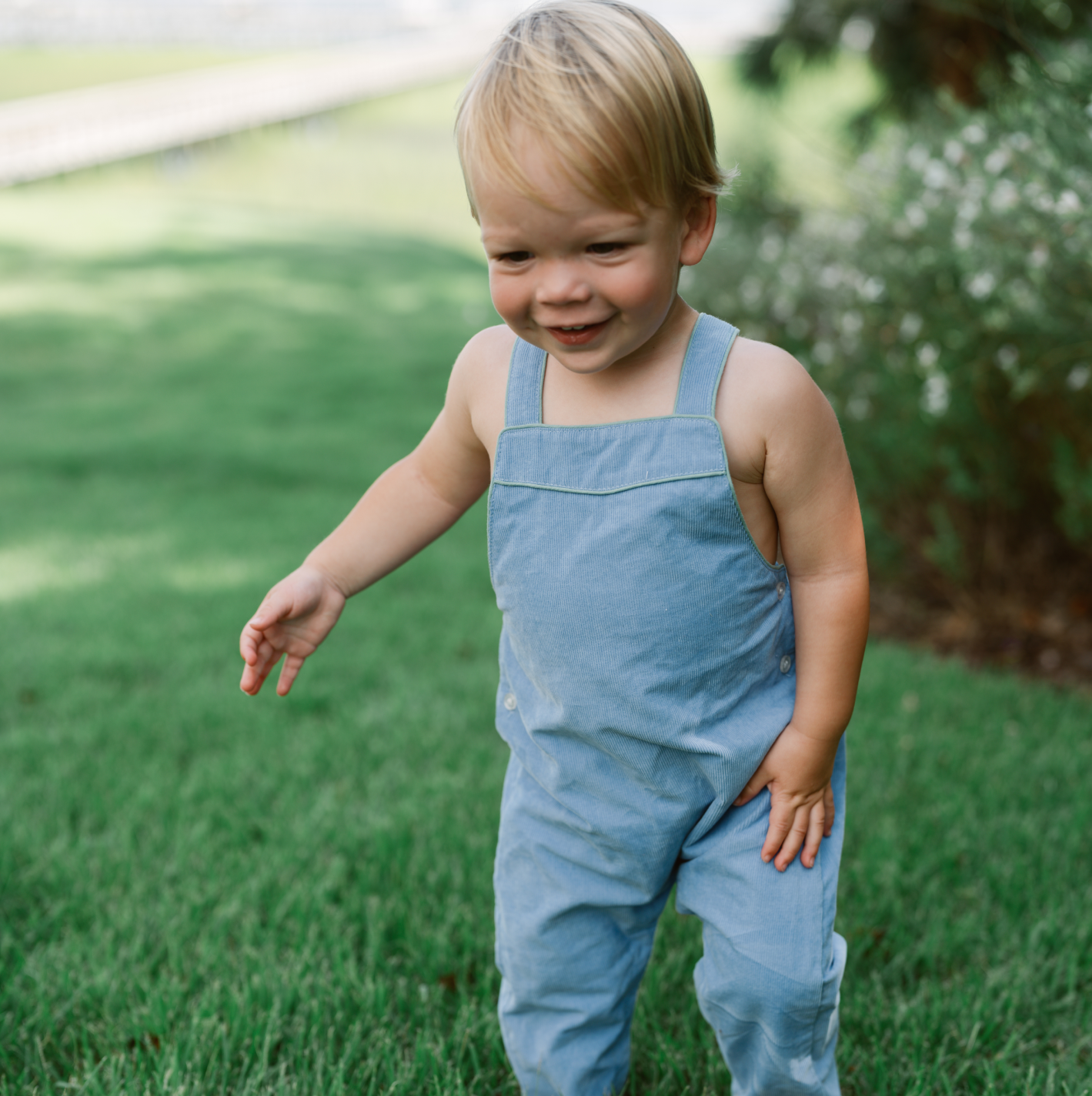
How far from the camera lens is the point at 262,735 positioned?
3400 millimetres

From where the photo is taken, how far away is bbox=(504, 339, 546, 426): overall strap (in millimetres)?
1601

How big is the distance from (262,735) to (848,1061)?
203cm

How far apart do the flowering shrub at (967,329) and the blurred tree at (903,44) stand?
3.67 ft

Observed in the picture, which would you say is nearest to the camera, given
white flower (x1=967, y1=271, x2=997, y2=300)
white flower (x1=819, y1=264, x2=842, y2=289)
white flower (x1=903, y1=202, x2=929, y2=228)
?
white flower (x1=967, y1=271, x2=997, y2=300)

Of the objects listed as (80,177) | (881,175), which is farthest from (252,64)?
(881,175)

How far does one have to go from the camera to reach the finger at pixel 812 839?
162cm

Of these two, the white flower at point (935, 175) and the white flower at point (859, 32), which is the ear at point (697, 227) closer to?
the white flower at point (935, 175)

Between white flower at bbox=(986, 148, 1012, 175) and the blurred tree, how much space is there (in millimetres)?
2463

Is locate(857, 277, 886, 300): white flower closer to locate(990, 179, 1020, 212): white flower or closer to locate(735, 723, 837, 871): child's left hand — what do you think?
locate(990, 179, 1020, 212): white flower

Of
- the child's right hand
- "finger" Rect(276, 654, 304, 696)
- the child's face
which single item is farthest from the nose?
"finger" Rect(276, 654, 304, 696)

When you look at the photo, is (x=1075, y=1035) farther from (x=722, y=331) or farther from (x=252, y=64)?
(x=252, y=64)

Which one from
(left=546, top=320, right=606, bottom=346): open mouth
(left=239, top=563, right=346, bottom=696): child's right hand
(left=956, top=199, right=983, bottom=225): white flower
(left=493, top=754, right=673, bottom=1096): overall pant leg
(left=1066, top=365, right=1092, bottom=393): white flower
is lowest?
(left=493, top=754, right=673, bottom=1096): overall pant leg

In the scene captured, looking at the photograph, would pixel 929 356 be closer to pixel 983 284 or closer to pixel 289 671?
A: pixel 983 284

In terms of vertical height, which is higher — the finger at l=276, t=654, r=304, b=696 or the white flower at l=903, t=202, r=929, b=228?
the white flower at l=903, t=202, r=929, b=228
